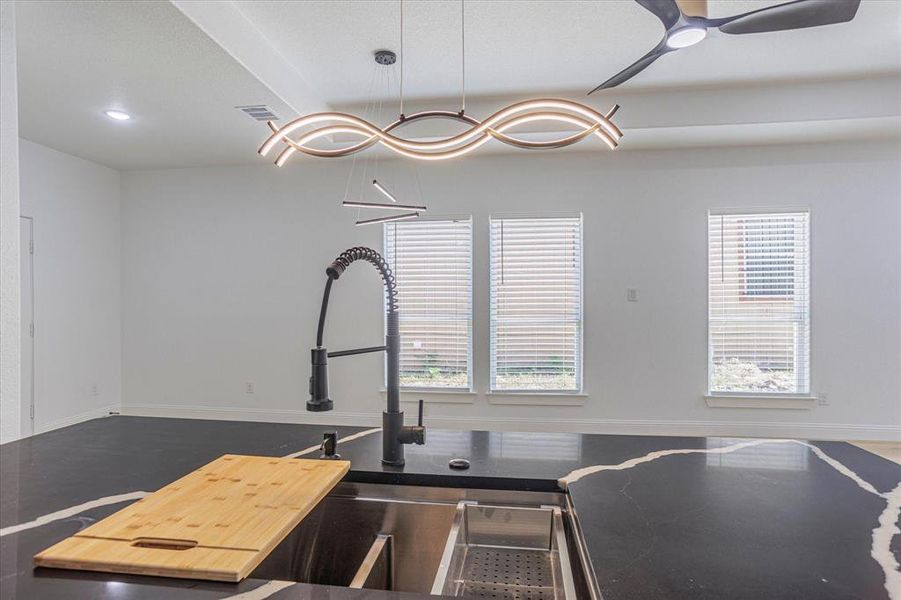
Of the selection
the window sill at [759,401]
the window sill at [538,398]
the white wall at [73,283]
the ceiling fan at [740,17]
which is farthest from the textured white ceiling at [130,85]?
the window sill at [759,401]

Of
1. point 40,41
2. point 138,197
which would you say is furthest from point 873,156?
point 138,197

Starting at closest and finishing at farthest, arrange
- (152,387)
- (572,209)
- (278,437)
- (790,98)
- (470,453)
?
(470,453) → (278,437) → (790,98) → (572,209) → (152,387)

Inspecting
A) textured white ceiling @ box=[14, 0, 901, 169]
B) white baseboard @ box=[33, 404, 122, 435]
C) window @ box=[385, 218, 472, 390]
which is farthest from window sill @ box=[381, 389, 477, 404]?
white baseboard @ box=[33, 404, 122, 435]

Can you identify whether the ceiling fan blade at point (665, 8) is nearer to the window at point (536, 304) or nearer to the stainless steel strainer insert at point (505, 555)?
the stainless steel strainer insert at point (505, 555)

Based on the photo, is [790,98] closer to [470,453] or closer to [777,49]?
[777,49]

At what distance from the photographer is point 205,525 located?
0.88 metres

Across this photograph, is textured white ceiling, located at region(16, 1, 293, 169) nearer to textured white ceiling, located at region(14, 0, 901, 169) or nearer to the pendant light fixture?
textured white ceiling, located at region(14, 0, 901, 169)

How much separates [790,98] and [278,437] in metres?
4.55

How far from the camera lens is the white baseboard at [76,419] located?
14.4 ft

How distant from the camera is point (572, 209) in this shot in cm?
469

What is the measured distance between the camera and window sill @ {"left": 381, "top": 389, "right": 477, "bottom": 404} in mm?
4785

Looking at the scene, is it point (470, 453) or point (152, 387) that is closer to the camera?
point (470, 453)

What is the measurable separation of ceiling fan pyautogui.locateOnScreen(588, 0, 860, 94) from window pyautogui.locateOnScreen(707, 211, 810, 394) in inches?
105

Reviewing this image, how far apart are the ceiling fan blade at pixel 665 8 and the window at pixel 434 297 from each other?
298 cm
